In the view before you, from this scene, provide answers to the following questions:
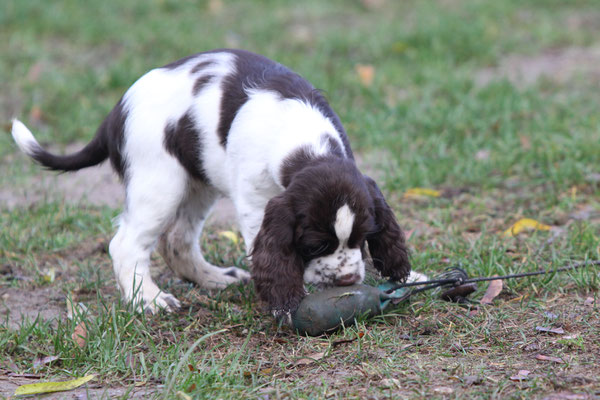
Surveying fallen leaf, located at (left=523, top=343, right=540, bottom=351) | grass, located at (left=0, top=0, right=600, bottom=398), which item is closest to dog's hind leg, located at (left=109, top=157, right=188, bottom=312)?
grass, located at (left=0, top=0, right=600, bottom=398)

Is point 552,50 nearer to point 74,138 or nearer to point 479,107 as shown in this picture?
point 479,107

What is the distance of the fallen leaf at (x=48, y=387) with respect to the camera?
3.16 m

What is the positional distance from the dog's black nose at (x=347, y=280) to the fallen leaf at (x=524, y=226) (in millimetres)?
1642

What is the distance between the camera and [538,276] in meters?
4.18

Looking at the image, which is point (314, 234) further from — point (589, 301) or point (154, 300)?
point (589, 301)

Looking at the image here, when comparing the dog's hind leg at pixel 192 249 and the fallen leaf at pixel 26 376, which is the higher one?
the dog's hind leg at pixel 192 249

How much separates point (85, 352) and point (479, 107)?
444 cm

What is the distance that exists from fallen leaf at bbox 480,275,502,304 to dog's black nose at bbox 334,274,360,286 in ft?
2.58

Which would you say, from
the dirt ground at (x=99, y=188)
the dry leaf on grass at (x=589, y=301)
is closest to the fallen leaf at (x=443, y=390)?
the dirt ground at (x=99, y=188)

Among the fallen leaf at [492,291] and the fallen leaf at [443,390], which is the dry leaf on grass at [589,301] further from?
the fallen leaf at [443,390]

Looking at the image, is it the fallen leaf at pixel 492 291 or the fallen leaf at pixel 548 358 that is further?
the fallen leaf at pixel 492 291

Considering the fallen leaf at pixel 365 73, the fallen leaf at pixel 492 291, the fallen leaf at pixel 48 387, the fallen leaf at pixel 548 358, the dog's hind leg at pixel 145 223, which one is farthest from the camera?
the fallen leaf at pixel 365 73

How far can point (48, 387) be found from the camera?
3197 millimetres

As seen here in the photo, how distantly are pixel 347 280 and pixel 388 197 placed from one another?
2.16 metres
